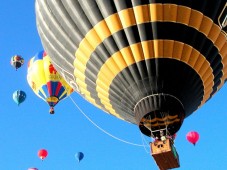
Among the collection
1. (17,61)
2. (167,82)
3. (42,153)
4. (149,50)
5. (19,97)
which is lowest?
(167,82)

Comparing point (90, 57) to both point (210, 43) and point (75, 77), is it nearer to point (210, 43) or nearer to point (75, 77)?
point (75, 77)

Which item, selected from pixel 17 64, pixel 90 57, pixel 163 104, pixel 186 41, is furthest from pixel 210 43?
pixel 17 64

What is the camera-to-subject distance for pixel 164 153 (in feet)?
35.7

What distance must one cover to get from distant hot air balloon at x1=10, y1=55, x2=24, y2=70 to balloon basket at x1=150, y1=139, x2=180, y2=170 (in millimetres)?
12934

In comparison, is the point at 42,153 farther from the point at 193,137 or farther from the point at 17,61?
the point at 193,137

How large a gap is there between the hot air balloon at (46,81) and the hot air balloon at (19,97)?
1535mm

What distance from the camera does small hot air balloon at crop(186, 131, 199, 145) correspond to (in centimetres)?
1881

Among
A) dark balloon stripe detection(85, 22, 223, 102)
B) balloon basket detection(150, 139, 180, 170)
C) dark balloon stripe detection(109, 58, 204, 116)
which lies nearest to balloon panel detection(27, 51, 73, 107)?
dark balloon stripe detection(85, 22, 223, 102)

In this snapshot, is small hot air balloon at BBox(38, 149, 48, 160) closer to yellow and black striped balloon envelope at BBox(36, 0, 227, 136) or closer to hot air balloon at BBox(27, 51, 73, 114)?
hot air balloon at BBox(27, 51, 73, 114)

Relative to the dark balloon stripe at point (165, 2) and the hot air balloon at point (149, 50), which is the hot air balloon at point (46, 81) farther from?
the dark balloon stripe at point (165, 2)

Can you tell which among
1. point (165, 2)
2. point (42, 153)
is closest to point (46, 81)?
→ point (42, 153)

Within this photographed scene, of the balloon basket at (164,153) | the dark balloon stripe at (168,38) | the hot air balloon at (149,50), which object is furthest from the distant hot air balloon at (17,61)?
the balloon basket at (164,153)

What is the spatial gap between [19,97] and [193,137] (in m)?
8.03

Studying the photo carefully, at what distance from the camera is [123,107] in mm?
11719
